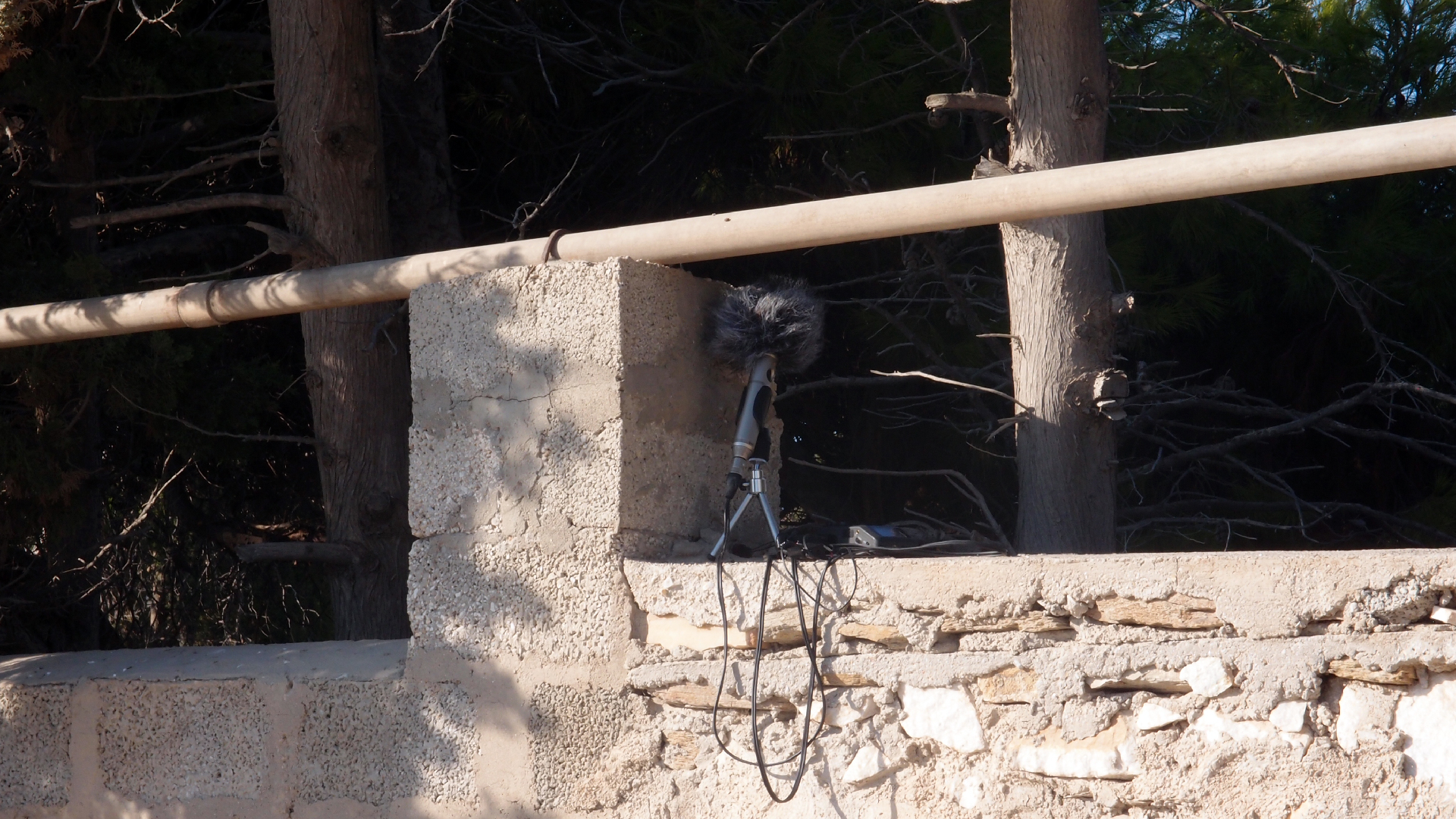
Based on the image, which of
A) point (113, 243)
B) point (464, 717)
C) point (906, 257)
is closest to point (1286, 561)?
point (464, 717)

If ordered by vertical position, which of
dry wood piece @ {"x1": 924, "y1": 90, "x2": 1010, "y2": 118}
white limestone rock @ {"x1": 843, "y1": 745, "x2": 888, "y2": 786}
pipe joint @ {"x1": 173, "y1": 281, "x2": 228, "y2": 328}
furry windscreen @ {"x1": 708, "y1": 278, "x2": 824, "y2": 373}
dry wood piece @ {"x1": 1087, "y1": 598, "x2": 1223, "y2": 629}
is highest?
dry wood piece @ {"x1": 924, "y1": 90, "x2": 1010, "y2": 118}

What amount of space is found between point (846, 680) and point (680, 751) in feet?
1.20

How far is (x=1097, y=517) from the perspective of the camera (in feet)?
10.3

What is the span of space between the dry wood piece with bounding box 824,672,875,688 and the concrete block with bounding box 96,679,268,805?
4.00ft

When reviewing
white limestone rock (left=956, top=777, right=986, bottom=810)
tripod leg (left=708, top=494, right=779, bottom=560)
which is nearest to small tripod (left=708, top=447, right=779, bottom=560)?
tripod leg (left=708, top=494, right=779, bottom=560)

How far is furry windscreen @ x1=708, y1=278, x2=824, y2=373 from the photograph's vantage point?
96.9 inches

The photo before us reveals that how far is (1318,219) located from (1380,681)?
3.18 metres

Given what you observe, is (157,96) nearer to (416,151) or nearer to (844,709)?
(416,151)

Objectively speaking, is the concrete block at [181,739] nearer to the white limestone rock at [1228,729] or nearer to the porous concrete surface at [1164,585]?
the porous concrete surface at [1164,585]

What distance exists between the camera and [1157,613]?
6.18 ft

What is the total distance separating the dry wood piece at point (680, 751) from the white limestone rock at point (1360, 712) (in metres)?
1.07

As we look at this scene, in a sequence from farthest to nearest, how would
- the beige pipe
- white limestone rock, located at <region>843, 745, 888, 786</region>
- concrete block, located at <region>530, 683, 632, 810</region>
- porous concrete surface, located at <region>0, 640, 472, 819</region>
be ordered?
porous concrete surface, located at <region>0, 640, 472, 819</region> → concrete block, located at <region>530, 683, 632, 810</region> → white limestone rock, located at <region>843, 745, 888, 786</region> → the beige pipe

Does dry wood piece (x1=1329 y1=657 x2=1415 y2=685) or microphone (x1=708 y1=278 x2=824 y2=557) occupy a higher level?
microphone (x1=708 y1=278 x2=824 y2=557)

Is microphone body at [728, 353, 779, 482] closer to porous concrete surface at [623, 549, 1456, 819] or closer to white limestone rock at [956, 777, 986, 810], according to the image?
porous concrete surface at [623, 549, 1456, 819]
